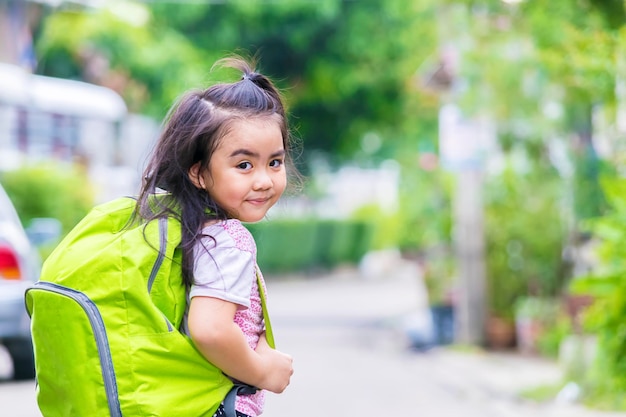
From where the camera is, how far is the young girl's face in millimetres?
2967

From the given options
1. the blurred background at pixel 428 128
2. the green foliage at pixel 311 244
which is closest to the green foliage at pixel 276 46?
the blurred background at pixel 428 128

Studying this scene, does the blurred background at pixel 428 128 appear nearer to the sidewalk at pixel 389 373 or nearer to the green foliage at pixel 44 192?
the green foliage at pixel 44 192

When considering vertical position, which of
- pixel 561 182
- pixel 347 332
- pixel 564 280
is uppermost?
pixel 561 182

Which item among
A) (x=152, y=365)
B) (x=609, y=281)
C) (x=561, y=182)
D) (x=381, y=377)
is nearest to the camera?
(x=152, y=365)

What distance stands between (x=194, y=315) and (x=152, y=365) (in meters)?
0.14

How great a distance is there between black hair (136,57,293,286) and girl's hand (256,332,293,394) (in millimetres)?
325

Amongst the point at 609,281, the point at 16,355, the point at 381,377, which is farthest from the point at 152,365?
the point at 381,377

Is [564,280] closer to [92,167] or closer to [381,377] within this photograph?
[381,377]

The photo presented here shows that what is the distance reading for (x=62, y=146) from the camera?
985 inches

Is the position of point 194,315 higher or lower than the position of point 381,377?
higher

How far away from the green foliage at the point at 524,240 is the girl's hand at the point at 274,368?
41.5 feet

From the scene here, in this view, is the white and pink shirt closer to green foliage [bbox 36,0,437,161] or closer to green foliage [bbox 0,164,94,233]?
green foliage [bbox 0,164,94,233]

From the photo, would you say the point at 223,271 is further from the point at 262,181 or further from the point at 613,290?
the point at 613,290

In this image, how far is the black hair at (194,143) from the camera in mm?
2953
